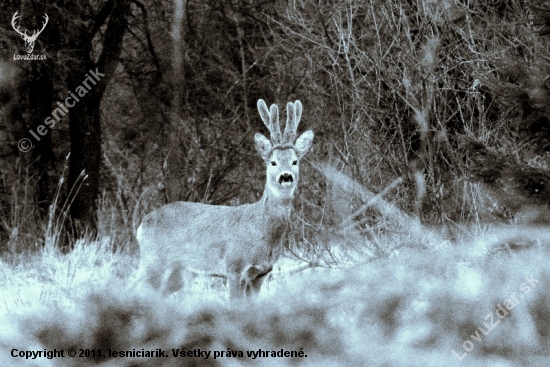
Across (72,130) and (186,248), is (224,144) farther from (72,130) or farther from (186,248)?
(186,248)

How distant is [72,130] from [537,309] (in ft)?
31.0

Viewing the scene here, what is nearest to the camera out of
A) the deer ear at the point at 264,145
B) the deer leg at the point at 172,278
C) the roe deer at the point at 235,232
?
the roe deer at the point at 235,232

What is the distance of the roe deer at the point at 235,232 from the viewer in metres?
6.62

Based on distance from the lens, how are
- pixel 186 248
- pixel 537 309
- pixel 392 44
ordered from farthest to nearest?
pixel 392 44 < pixel 186 248 < pixel 537 309

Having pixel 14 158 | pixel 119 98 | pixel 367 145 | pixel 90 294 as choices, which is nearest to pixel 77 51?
pixel 14 158

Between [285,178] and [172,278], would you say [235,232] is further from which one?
[172,278]

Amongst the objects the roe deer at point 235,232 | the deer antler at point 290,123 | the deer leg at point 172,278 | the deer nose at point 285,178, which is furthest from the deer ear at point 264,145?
the deer leg at point 172,278

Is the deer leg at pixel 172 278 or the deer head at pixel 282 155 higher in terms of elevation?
the deer head at pixel 282 155

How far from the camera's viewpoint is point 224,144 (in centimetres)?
1310

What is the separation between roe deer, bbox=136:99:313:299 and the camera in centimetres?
662

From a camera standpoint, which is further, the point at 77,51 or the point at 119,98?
the point at 119,98

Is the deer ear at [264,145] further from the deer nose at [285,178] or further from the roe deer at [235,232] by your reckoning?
the deer nose at [285,178]

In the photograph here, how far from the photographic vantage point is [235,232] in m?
6.77

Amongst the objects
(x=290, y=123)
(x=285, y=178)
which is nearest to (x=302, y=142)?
(x=290, y=123)
